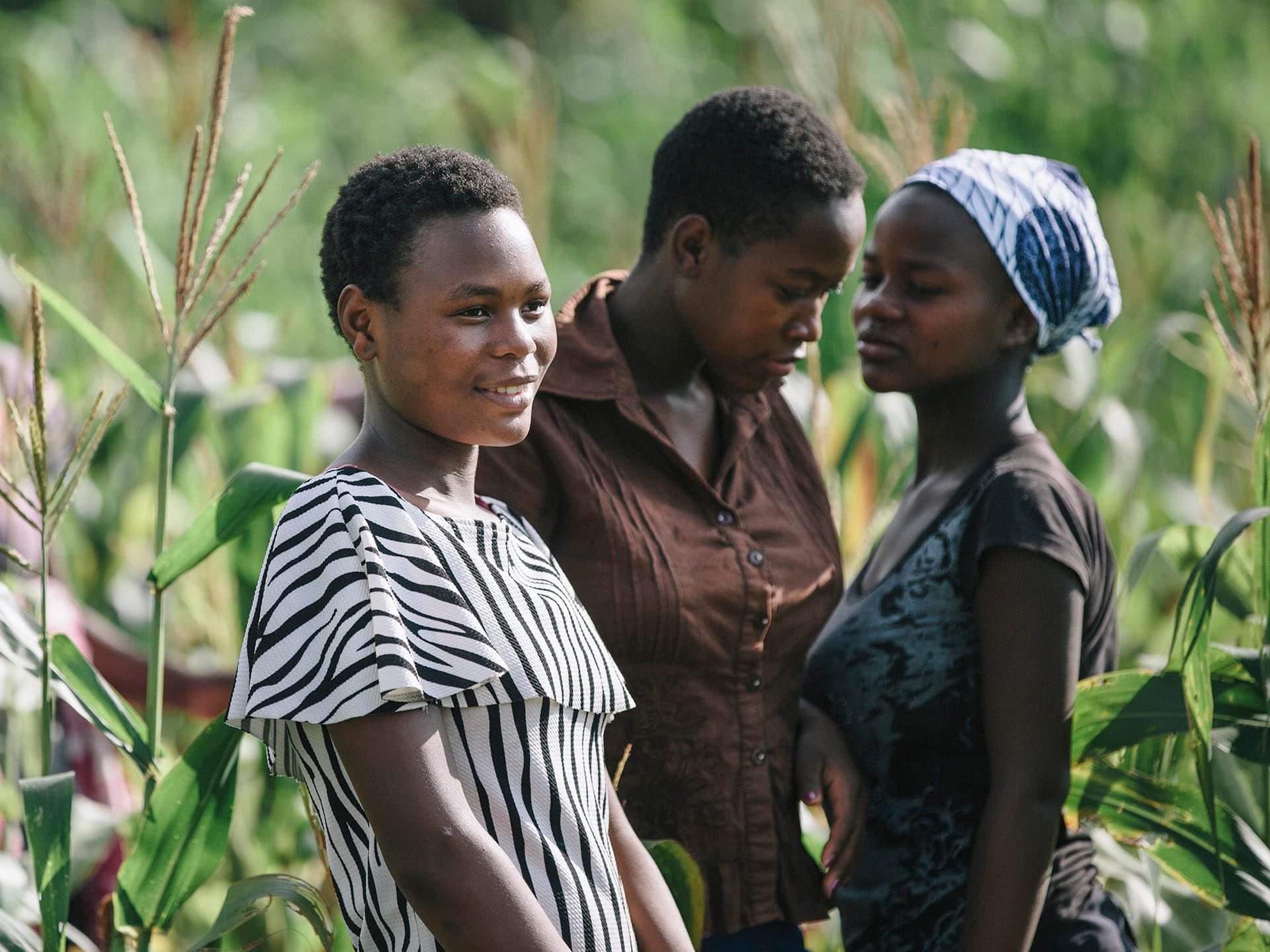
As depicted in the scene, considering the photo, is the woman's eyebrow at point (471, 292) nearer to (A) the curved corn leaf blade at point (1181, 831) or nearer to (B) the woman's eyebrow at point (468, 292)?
(B) the woman's eyebrow at point (468, 292)

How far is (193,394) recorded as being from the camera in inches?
94.5

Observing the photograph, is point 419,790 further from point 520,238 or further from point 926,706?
point 926,706

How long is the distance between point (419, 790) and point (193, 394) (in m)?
1.48

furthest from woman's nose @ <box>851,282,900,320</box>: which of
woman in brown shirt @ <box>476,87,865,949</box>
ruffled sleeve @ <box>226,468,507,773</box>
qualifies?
ruffled sleeve @ <box>226,468,507,773</box>

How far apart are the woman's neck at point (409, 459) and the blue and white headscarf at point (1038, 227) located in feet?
2.74

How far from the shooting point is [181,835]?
159cm

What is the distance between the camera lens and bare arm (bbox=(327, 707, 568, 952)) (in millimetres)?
1105

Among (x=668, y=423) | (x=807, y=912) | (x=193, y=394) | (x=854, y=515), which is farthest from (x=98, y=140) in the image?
(x=807, y=912)

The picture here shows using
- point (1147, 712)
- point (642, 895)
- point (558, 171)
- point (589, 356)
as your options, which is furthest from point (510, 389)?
point (558, 171)

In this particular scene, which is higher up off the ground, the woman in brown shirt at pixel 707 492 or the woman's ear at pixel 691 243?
the woman's ear at pixel 691 243

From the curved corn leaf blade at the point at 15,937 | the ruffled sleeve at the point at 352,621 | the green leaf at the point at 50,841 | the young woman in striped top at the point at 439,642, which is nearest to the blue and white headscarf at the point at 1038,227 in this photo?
the young woman in striped top at the point at 439,642

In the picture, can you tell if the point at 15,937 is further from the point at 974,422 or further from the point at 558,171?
the point at 558,171

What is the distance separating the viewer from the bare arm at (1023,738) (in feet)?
5.18

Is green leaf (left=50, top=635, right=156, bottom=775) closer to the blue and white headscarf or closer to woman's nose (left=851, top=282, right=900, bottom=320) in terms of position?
woman's nose (left=851, top=282, right=900, bottom=320)
